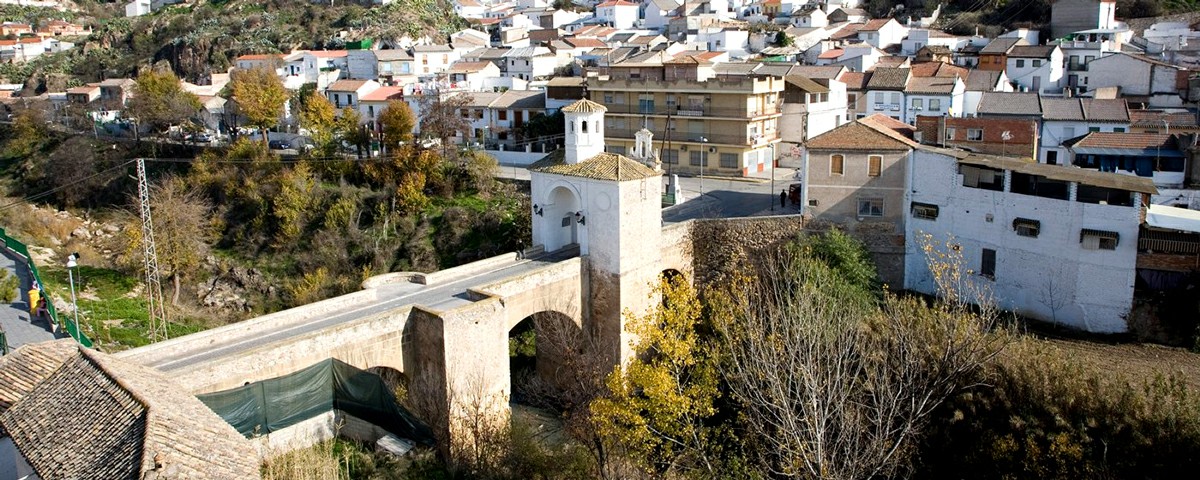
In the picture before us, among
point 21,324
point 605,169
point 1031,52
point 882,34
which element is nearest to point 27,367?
point 21,324

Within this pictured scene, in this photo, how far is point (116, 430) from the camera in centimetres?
1086

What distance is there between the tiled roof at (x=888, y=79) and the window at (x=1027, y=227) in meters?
17.5

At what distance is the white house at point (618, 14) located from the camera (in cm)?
7488

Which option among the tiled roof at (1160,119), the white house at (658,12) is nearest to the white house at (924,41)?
the tiled roof at (1160,119)

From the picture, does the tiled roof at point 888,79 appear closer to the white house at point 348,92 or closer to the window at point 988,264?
the window at point 988,264

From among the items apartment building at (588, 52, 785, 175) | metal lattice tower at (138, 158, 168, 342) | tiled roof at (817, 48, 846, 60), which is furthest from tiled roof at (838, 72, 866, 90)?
metal lattice tower at (138, 158, 168, 342)

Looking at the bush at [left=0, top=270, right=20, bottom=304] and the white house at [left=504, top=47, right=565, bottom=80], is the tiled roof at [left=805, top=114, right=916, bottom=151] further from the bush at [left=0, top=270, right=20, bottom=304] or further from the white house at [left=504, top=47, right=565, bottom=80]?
the white house at [left=504, top=47, right=565, bottom=80]

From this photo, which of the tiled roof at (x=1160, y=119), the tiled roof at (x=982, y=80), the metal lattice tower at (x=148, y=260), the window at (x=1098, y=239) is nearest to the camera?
the metal lattice tower at (x=148, y=260)

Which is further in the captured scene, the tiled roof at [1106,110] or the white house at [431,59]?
the white house at [431,59]

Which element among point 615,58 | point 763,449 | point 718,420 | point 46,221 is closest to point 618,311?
point 718,420

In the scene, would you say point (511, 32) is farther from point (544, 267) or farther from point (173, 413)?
point (173, 413)

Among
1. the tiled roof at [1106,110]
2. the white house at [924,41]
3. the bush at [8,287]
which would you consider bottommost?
the bush at [8,287]

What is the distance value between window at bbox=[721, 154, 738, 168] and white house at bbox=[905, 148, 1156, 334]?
11.6 metres

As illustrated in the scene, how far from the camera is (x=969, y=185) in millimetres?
25078
